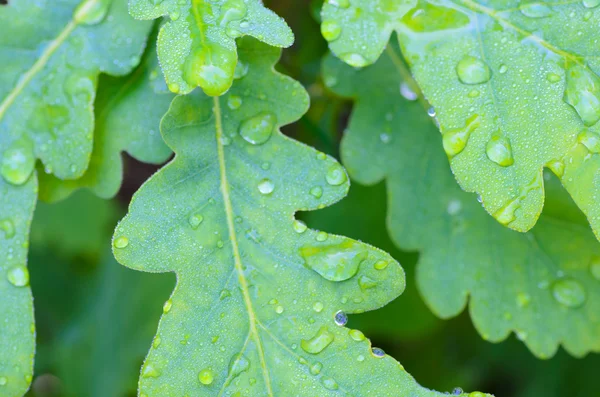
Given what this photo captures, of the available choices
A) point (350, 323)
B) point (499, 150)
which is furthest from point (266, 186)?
point (350, 323)

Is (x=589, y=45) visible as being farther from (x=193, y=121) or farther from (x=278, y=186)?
(x=193, y=121)

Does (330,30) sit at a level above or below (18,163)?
above

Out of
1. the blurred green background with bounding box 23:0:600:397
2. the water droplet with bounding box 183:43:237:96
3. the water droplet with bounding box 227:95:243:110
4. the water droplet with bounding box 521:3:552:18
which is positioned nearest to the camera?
the water droplet with bounding box 183:43:237:96

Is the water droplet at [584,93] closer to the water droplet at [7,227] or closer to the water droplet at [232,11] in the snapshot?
the water droplet at [232,11]

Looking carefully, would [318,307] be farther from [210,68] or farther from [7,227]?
[7,227]

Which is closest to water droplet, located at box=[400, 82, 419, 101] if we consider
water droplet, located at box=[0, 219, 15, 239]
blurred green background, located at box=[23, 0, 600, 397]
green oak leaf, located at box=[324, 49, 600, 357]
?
green oak leaf, located at box=[324, 49, 600, 357]

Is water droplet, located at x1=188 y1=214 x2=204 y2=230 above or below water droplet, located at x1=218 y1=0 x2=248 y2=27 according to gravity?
below

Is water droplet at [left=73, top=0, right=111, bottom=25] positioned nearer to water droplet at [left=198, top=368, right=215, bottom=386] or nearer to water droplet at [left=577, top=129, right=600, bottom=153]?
water droplet at [left=198, top=368, right=215, bottom=386]

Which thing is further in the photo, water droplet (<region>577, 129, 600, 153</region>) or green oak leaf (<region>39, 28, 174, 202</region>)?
green oak leaf (<region>39, 28, 174, 202</region>)
